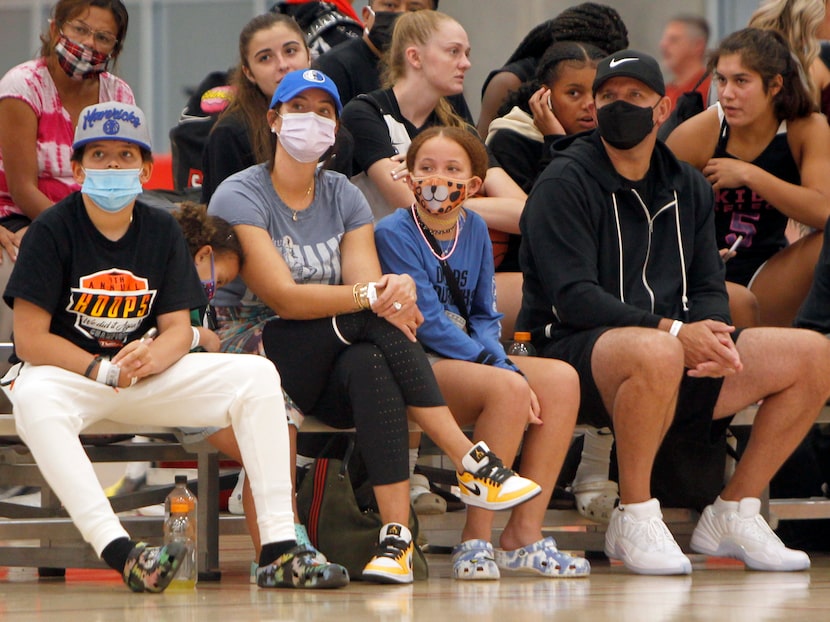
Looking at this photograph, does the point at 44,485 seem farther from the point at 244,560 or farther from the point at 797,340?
the point at 797,340

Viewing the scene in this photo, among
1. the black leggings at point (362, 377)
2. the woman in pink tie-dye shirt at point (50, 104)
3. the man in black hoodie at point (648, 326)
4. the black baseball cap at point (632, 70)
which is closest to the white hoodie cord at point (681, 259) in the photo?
the man in black hoodie at point (648, 326)

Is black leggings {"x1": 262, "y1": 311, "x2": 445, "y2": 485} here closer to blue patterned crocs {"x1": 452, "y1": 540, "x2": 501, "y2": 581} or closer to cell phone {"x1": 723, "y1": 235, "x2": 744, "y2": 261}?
blue patterned crocs {"x1": 452, "y1": 540, "x2": 501, "y2": 581}

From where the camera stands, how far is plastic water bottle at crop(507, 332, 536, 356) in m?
4.23

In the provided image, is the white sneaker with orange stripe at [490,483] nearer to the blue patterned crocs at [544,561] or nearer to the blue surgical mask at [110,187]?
the blue patterned crocs at [544,561]

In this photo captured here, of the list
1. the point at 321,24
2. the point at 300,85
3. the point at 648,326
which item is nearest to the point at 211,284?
the point at 300,85

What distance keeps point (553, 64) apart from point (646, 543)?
191 centimetres

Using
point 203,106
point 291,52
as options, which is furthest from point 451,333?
point 203,106

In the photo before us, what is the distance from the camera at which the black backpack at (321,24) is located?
5.54 metres

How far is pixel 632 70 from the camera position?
4.16 meters

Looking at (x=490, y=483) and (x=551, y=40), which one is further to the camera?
(x=551, y=40)

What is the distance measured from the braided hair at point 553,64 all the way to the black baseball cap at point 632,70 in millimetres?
641

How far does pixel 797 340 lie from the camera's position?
4062 mm

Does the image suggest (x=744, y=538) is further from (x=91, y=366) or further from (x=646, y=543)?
(x=91, y=366)

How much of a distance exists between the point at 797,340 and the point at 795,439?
0.31m
